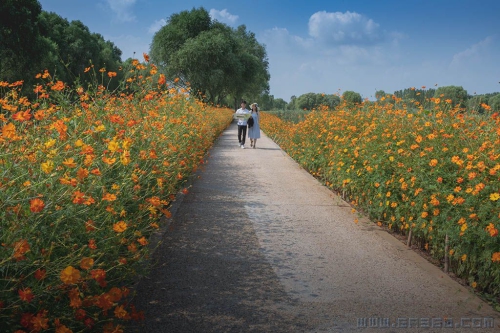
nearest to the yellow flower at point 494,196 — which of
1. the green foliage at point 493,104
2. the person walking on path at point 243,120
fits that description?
the green foliage at point 493,104

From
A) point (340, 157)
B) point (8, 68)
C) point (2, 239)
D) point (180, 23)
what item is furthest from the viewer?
point (180, 23)

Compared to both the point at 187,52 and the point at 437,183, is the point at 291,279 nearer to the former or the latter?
the point at 437,183

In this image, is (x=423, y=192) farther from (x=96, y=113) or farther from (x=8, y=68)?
(x=8, y=68)

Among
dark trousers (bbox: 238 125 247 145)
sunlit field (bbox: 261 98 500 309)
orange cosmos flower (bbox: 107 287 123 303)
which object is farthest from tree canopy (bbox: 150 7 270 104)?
orange cosmos flower (bbox: 107 287 123 303)

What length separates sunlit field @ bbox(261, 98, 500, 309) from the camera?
383 centimetres

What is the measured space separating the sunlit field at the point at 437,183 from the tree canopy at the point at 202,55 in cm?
3070

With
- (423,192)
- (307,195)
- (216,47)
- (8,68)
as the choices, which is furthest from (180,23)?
(423,192)

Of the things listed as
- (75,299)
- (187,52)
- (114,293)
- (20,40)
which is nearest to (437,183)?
(114,293)

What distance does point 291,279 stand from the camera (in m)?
4.07

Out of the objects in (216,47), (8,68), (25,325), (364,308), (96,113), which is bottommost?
(364,308)

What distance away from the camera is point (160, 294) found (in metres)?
3.69

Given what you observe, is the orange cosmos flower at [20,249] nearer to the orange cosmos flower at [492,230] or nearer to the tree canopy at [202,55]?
the orange cosmos flower at [492,230]

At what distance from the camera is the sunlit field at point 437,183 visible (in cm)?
383

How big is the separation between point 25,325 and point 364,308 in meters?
2.39
